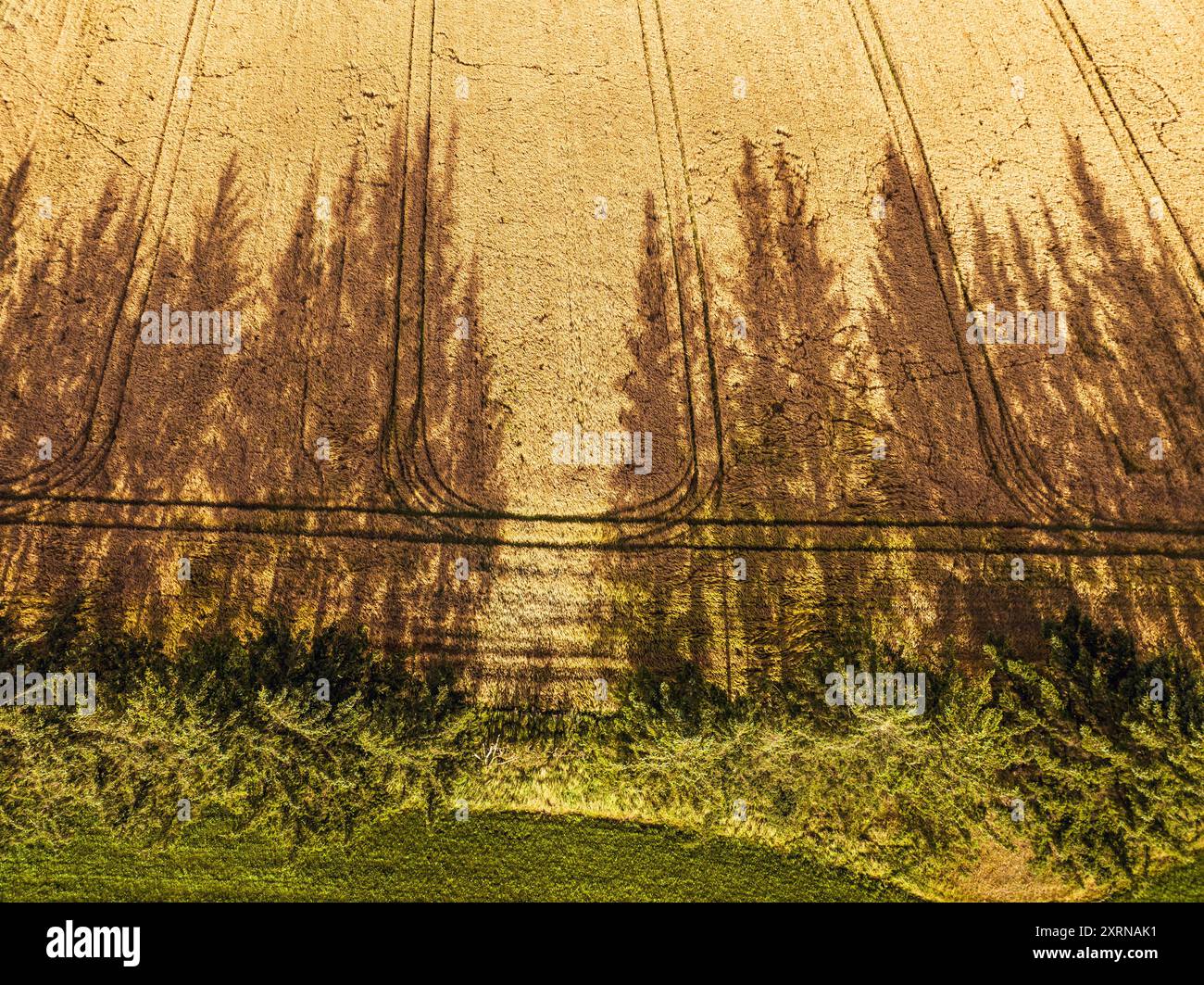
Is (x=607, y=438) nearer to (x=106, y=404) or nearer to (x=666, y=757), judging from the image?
(x=666, y=757)

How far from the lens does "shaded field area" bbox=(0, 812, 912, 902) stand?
14531 millimetres

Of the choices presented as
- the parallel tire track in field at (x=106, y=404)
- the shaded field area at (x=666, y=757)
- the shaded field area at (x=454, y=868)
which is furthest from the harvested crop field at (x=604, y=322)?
the shaded field area at (x=454, y=868)

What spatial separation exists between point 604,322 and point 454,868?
43.8ft

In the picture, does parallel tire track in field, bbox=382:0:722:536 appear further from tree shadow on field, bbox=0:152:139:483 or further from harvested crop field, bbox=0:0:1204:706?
tree shadow on field, bbox=0:152:139:483

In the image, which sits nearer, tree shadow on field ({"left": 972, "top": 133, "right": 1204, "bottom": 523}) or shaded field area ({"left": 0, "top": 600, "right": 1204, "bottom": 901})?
shaded field area ({"left": 0, "top": 600, "right": 1204, "bottom": 901})

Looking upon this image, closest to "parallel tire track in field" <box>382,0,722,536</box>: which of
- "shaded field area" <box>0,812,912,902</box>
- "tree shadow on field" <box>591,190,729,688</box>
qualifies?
"tree shadow on field" <box>591,190,729,688</box>

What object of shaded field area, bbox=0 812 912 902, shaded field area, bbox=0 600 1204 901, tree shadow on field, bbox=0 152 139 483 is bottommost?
shaded field area, bbox=0 812 912 902

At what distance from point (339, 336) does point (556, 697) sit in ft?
34.6

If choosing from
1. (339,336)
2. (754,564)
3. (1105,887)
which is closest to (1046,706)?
(1105,887)

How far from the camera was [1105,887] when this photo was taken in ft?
47.4

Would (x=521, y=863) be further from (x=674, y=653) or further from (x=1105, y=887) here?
(x=1105, y=887)

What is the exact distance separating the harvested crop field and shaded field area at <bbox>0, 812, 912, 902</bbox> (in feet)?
11.0

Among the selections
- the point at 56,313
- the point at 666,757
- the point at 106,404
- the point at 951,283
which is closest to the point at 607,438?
the point at 666,757

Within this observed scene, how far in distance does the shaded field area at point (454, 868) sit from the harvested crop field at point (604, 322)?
3.35 m
